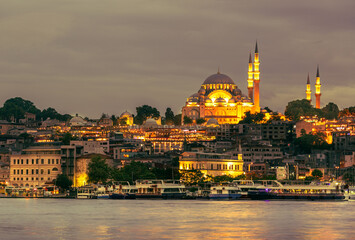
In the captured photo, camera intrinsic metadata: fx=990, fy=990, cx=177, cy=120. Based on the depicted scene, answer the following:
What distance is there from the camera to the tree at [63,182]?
124250 millimetres

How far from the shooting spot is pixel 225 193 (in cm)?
11344

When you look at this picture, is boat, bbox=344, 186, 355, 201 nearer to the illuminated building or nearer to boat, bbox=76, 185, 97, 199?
the illuminated building

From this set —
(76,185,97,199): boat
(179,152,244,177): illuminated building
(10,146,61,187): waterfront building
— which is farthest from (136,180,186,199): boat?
(10,146,61,187): waterfront building

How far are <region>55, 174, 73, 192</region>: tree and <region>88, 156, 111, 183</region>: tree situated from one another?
3.55m

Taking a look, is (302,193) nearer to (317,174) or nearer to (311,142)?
(317,174)

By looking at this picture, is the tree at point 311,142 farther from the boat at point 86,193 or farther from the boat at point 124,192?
the boat at point 124,192

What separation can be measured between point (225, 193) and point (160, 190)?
25.2ft

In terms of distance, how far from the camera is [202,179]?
127062 mm

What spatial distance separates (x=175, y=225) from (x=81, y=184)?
5835 centimetres

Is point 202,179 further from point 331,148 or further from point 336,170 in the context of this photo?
point 331,148

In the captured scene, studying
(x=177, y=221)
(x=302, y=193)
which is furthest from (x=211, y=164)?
(x=177, y=221)

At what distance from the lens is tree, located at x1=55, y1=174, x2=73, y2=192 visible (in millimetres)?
124250

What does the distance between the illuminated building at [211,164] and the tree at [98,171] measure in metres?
15.4

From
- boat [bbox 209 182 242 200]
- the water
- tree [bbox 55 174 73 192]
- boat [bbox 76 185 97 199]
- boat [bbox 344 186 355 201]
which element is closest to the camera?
the water
